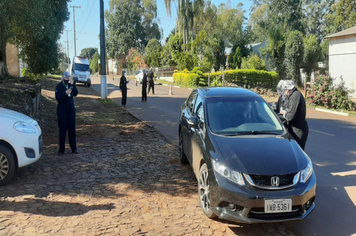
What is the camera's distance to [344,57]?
2261 centimetres

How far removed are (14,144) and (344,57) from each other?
22528 millimetres

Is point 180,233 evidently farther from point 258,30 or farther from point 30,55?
point 258,30

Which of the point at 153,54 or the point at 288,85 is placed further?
the point at 153,54

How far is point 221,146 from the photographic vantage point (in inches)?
175

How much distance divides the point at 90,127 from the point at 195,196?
6.52 m

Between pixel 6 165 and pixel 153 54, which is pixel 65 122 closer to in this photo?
pixel 6 165

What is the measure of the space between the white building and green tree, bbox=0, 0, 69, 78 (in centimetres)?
1764

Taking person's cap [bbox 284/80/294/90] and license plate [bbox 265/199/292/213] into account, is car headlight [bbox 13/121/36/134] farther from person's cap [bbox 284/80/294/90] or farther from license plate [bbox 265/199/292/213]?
person's cap [bbox 284/80/294/90]

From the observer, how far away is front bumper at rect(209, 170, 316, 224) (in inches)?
152

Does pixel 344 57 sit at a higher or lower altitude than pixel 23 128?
higher

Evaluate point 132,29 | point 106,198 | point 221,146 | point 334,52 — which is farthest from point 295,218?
point 132,29

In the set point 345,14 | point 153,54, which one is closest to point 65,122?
point 345,14

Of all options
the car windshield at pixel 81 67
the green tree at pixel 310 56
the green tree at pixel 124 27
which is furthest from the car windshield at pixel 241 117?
the green tree at pixel 124 27

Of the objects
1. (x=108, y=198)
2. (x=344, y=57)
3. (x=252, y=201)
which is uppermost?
(x=344, y=57)
